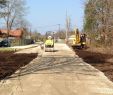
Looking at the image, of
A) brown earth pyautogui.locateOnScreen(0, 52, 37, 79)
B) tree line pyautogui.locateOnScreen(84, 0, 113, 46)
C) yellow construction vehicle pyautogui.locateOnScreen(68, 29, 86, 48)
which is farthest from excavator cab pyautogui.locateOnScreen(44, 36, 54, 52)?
brown earth pyautogui.locateOnScreen(0, 52, 37, 79)

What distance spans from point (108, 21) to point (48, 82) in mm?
22545

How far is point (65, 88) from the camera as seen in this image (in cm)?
1506

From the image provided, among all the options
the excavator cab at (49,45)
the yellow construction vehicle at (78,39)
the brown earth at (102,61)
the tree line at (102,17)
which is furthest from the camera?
the yellow construction vehicle at (78,39)

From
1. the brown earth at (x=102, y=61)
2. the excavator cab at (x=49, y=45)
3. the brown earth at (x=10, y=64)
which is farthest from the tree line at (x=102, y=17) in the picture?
the brown earth at (x=10, y=64)

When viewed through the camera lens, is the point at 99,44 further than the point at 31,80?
Yes

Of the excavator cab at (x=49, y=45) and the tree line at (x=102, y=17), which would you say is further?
the excavator cab at (x=49, y=45)

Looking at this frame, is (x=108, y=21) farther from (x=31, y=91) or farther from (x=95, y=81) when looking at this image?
(x=31, y=91)

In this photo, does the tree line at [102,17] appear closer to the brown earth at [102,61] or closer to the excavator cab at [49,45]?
the brown earth at [102,61]

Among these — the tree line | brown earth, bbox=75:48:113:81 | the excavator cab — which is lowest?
brown earth, bbox=75:48:113:81

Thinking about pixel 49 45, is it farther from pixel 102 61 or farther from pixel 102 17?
pixel 102 61

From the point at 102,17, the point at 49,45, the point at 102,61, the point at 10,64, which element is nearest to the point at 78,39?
the point at 49,45

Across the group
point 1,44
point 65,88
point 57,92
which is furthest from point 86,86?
point 1,44

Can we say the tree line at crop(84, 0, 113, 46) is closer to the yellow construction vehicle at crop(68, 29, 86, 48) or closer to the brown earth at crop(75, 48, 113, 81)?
the yellow construction vehicle at crop(68, 29, 86, 48)

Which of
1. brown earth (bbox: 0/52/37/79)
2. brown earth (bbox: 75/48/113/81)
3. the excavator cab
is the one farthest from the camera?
the excavator cab
